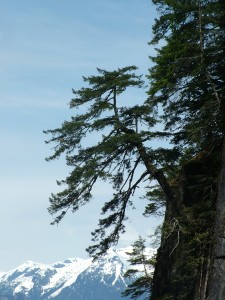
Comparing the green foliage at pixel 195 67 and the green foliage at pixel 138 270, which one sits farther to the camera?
the green foliage at pixel 138 270

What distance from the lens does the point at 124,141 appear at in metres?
20.7

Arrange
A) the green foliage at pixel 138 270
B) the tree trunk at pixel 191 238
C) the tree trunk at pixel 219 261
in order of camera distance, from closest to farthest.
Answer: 1. the tree trunk at pixel 219 261
2. the tree trunk at pixel 191 238
3. the green foliage at pixel 138 270

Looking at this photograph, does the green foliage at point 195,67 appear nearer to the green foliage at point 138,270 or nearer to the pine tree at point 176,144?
the pine tree at point 176,144

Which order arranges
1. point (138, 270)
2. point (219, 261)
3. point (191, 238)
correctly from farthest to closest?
point (138, 270)
point (191, 238)
point (219, 261)

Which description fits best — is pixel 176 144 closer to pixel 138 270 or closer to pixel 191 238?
pixel 191 238

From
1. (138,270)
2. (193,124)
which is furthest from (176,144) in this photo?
(138,270)

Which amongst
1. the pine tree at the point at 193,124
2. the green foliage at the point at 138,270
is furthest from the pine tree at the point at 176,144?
the green foliage at the point at 138,270

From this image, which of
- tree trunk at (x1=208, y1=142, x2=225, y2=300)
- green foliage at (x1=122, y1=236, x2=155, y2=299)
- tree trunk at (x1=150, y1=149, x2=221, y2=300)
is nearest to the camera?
tree trunk at (x1=208, y1=142, x2=225, y2=300)

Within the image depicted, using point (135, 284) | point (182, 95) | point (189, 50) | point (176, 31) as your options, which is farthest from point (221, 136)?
point (135, 284)

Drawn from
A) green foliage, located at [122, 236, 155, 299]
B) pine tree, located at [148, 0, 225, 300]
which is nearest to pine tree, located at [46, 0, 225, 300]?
pine tree, located at [148, 0, 225, 300]

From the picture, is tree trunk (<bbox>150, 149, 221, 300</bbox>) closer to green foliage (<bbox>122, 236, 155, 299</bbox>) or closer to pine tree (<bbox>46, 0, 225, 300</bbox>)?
pine tree (<bbox>46, 0, 225, 300</bbox>)

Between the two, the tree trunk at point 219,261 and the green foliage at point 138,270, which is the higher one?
the green foliage at point 138,270

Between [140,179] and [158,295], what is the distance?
18.6 feet

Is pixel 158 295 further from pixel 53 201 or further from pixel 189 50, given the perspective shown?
pixel 189 50
